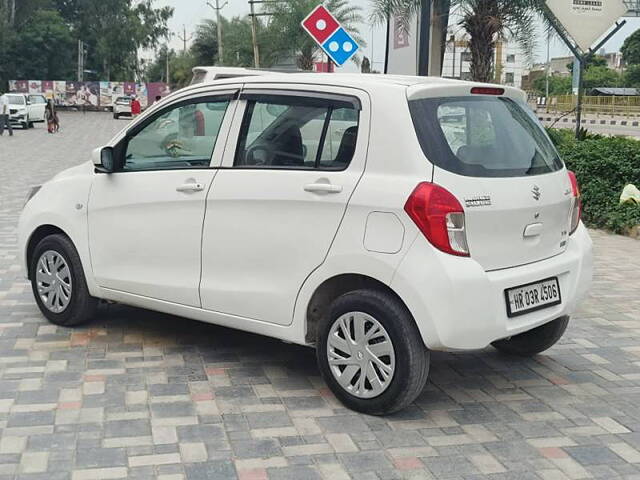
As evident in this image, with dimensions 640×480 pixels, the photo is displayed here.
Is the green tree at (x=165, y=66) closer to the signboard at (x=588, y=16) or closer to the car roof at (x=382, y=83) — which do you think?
the signboard at (x=588, y=16)

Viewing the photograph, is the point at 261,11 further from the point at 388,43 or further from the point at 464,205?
the point at 464,205

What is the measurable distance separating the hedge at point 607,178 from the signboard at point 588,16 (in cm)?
176

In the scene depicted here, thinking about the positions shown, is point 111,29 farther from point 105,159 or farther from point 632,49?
point 105,159

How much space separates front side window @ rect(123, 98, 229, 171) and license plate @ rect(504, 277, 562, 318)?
6.29 ft

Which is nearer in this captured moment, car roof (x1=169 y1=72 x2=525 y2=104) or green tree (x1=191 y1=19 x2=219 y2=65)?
car roof (x1=169 y1=72 x2=525 y2=104)

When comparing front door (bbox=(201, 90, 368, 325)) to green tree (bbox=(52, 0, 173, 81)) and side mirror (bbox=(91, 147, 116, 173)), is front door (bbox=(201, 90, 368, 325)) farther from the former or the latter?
green tree (bbox=(52, 0, 173, 81))

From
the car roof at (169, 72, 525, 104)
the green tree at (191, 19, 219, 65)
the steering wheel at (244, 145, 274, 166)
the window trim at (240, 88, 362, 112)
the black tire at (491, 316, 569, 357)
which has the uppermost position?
the green tree at (191, 19, 219, 65)

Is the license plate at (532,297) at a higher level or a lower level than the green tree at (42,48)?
lower

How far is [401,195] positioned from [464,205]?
12.1 inches

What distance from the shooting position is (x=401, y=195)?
4309 mm

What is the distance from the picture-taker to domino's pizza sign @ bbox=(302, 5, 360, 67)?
11.2 meters

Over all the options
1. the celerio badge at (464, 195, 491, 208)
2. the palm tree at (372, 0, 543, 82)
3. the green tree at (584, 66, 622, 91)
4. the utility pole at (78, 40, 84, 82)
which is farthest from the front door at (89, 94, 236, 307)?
the green tree at (584, 66, 622, 91)

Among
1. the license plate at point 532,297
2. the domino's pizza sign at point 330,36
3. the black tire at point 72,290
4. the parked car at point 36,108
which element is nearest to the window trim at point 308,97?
the license plate at point 532,297

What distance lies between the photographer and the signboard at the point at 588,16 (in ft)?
41.0
